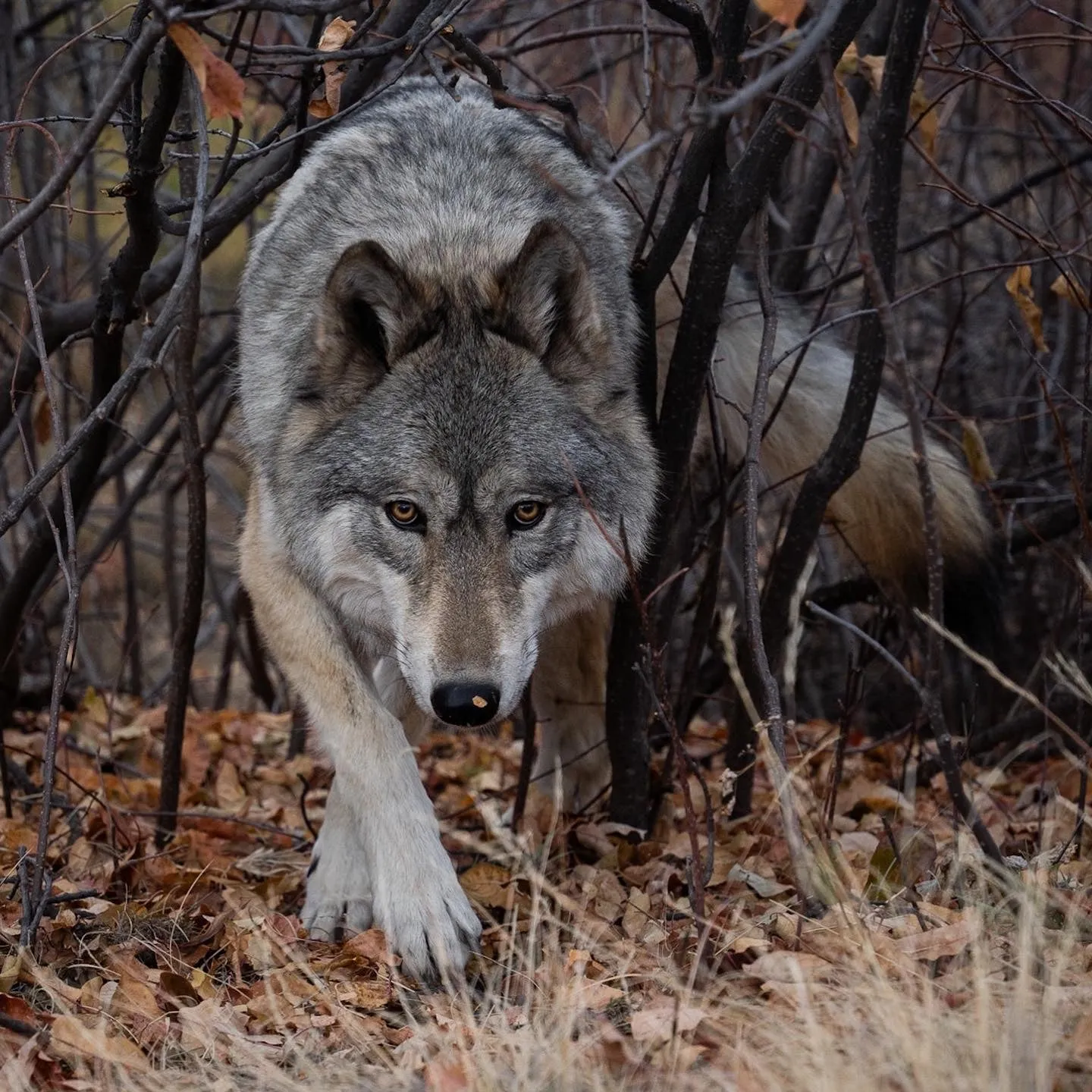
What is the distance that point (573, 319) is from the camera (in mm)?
4090

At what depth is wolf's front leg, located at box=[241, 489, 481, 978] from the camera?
3564 mm

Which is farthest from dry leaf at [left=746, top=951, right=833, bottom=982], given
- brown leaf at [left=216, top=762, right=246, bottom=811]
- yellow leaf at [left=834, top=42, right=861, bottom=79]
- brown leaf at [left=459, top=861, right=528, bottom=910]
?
brown leaf at [left=216, top=762, right=246, bottom=811]

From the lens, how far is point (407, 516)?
3.88 metres

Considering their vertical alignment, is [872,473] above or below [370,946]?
above

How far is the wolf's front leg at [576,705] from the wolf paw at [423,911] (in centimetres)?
156

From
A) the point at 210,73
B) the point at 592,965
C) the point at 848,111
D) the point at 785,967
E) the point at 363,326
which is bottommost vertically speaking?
the point at 592,965

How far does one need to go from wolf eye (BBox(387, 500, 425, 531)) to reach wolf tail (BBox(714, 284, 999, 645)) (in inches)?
54.8

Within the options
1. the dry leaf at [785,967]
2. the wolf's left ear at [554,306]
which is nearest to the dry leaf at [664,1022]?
the dry leaf at [785,967]

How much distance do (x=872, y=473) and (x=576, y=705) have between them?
58.4 inches

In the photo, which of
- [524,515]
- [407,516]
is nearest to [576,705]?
[524,515]

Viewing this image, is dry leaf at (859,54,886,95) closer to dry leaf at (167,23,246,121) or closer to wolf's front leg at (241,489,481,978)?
dry leaf at (167,23,246,121)

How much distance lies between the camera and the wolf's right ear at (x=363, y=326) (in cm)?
388

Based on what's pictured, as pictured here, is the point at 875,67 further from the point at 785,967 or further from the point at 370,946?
the point at 370,946

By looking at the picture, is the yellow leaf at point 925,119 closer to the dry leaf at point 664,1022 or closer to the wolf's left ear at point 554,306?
the wolf's left ear at point 554,306
